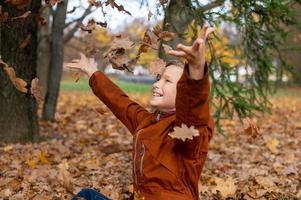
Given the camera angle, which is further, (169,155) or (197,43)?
(169,155)

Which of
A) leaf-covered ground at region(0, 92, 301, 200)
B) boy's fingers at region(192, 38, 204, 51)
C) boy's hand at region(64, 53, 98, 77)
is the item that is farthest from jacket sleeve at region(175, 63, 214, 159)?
boy's hand at region(64, 53, 98, 77)

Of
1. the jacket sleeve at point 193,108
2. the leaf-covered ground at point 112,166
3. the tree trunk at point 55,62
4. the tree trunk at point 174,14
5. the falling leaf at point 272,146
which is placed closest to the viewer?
the jacket sleeve at point 193,108

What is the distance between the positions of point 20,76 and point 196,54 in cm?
497

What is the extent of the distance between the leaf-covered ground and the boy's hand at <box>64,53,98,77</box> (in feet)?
1.29

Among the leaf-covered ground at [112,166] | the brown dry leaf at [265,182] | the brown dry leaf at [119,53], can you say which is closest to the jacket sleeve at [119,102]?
the brown dry leaf at [119,53]

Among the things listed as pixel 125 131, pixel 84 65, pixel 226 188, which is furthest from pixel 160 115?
pixel 125 131

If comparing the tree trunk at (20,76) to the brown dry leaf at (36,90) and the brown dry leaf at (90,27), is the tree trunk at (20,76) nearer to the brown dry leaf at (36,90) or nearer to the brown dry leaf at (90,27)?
the brown dry leaf at (90,27)

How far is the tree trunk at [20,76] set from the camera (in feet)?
22.7

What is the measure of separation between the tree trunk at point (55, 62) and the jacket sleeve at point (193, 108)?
26.3 ft

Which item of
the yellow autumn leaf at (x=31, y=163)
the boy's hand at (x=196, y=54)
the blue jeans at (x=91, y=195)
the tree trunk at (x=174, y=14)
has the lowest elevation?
the yellow autumn leaf at (x=31, y=163)

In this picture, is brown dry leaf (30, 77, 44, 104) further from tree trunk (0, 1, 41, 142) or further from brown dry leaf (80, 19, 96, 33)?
tree trunk (0, 1, 41, 142)

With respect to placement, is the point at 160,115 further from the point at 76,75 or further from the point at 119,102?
A: the point at 76,75

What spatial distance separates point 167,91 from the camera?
9.45ft

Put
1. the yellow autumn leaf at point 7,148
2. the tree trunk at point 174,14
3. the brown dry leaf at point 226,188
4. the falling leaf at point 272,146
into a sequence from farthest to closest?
the falling leaf at point 272,146 < the yellow autumn leaf at point 7,148 < the tree trunk at point 174,14 < the brown dry leaf at point 226,188
